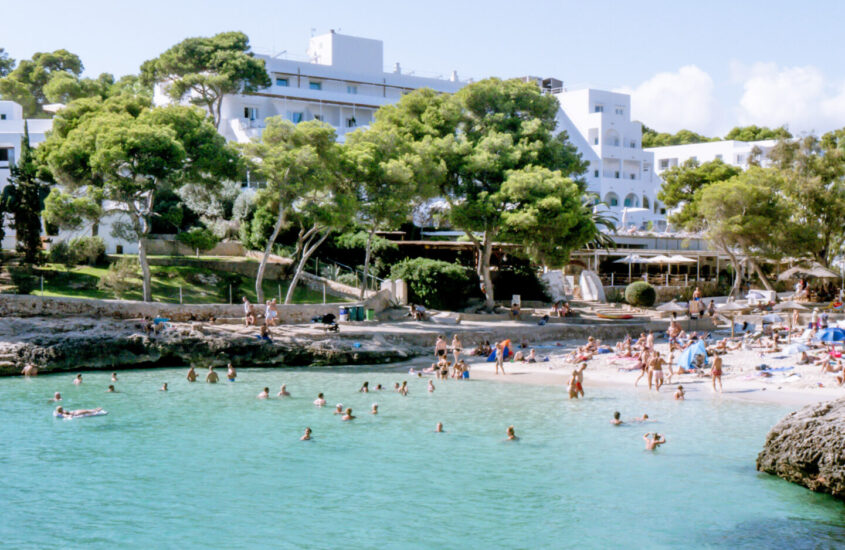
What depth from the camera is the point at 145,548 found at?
1349cm

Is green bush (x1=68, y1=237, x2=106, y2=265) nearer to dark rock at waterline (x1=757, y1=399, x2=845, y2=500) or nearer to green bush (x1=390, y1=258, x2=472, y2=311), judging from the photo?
green bush (x1=390, y1=258, x2=472, y2=311)

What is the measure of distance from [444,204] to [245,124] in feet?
54.7

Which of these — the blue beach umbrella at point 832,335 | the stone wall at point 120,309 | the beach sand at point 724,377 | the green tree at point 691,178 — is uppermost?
the green tree at point 691,178

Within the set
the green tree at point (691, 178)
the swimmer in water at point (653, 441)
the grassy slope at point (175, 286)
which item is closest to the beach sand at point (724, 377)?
the swimmer in water at point (653, 441)

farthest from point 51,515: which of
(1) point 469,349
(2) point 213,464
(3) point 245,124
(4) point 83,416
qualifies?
(3) point 245,124

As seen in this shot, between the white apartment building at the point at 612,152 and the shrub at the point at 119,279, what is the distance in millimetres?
42779

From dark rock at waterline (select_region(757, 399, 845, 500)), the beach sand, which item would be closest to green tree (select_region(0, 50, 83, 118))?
the beach sand

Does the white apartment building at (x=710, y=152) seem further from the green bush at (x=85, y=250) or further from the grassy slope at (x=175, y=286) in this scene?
the green bush at (x=85, y=250)

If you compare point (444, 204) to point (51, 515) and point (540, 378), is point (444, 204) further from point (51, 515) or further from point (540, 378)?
point (51, 515)

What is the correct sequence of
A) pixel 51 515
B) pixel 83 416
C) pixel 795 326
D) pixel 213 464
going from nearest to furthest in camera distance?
pixel 51 515 → pixel 213 464 → pixel 83 416 → pixel 795 326

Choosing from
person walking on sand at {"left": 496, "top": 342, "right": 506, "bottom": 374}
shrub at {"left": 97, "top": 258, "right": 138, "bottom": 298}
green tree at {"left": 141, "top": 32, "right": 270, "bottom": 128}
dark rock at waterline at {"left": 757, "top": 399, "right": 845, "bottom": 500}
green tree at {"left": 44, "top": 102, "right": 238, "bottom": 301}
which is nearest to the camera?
dark rock at waterline at {"left": 757, "top": 399, "right": 845, "bottom": 500}

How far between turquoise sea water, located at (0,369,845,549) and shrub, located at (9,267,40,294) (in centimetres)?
858

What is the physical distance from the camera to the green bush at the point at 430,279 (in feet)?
133

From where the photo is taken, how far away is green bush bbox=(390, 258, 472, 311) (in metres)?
40.6
